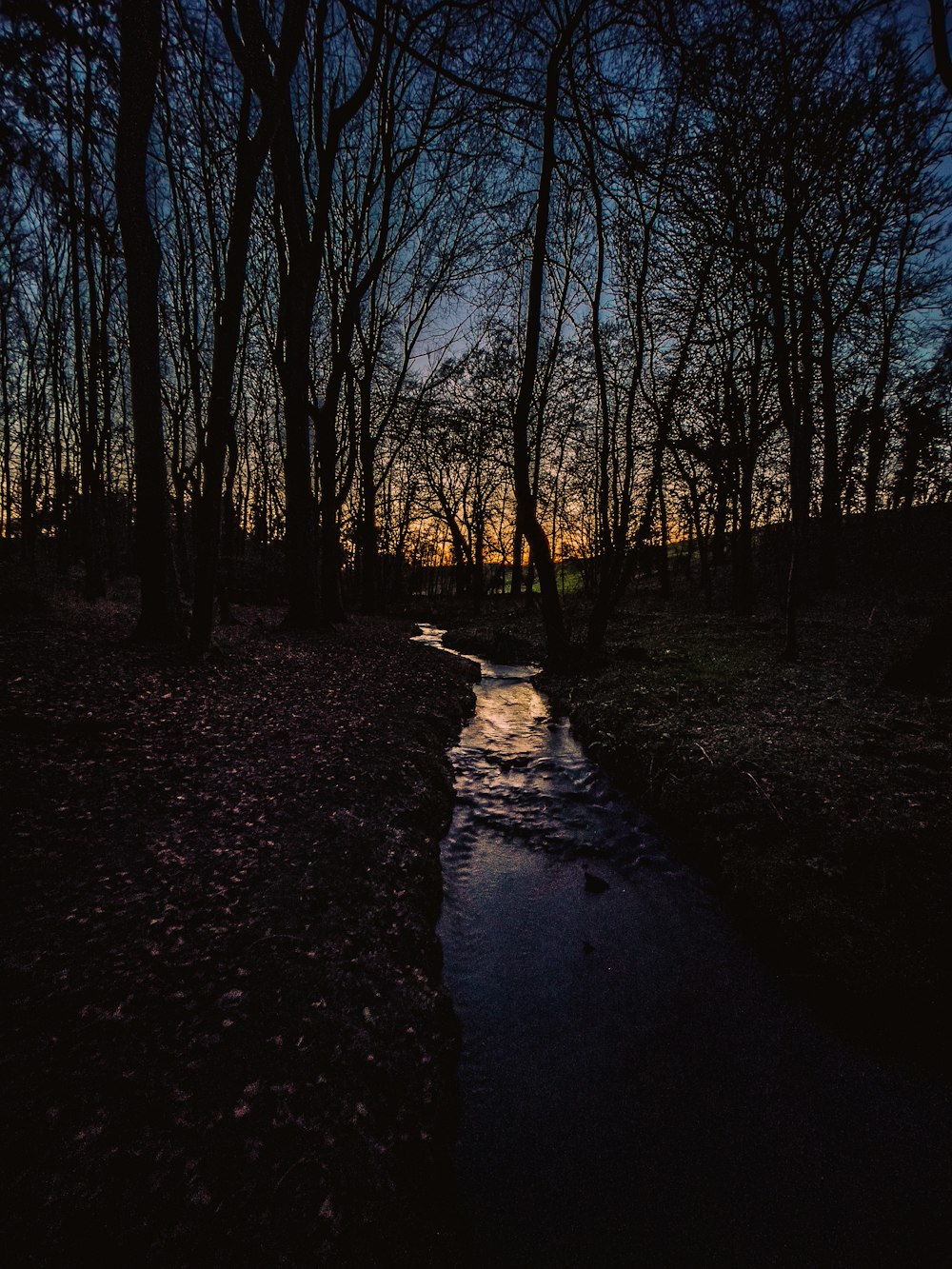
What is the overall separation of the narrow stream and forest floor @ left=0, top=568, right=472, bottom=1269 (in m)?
0.27

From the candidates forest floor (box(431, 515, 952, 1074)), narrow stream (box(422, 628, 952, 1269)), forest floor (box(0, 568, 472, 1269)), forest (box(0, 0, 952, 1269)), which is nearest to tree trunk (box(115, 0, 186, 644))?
forest (box(0, 0, 952, 1269))

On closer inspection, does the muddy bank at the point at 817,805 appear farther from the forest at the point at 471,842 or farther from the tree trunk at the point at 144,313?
the tree trunk at the point at 144,313

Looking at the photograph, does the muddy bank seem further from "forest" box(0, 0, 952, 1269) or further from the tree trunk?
the tree trunk

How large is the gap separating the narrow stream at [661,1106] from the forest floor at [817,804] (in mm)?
286

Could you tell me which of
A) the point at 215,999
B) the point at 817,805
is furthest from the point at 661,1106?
the point at 817,805

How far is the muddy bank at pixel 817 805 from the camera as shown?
111 inches

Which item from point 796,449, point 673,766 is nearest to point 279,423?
point 796,449

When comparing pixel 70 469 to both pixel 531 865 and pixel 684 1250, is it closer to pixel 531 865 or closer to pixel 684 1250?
pixel 531 865

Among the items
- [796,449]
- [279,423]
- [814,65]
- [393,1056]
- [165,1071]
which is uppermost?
[279,423]

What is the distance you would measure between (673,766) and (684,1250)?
384 centimetres

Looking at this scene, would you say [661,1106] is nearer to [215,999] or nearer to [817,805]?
[215,999]

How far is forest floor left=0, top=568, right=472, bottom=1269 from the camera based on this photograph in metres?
1.47

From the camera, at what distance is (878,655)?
9.01 metres

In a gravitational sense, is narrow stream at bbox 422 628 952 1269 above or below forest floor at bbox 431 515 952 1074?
below
